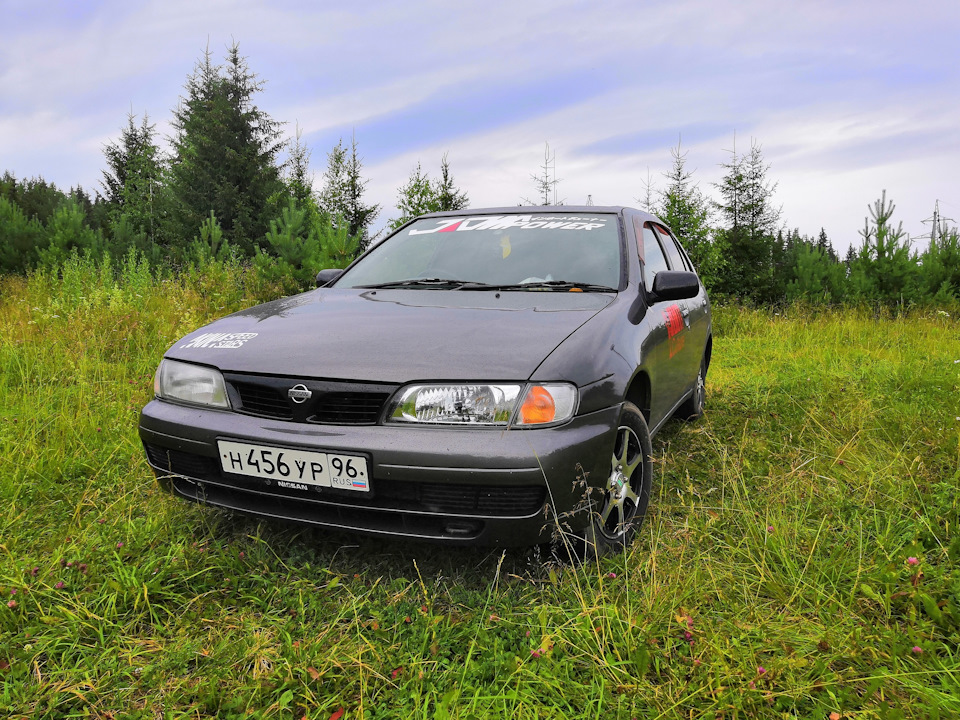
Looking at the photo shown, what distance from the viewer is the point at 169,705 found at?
1.54 m

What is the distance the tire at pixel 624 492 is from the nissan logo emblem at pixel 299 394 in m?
0.97

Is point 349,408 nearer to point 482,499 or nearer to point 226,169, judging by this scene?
point 482,499

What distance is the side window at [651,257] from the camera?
306cm

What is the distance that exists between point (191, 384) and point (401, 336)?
788 mm

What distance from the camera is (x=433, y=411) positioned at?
1856mm

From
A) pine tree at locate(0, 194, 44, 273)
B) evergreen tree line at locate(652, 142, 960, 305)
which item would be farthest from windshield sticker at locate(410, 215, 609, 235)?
pine tree at locate(0, 194, 44, 273)

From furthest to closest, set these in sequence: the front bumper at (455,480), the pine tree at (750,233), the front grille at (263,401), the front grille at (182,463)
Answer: the pine tree at (750,233) → the front grille at (182,463) → the front grille at (263,401) → the front bumper at (455,480)

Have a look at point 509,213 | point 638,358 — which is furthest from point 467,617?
point 509,213

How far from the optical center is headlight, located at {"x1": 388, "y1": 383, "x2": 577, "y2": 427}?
1.83m

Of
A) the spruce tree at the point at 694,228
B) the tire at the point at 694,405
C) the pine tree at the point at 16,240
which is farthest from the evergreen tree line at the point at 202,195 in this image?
the tire at the point at 694,405

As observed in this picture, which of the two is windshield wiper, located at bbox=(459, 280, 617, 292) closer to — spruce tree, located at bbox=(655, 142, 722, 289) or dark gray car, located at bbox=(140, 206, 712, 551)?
dark gray car, located at bbox=(140, 206, 712, 551)

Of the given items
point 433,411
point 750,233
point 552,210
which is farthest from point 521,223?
point 750,233

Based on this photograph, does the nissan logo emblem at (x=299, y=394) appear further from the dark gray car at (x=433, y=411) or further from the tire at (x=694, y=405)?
the tire at (x=694, y=405)

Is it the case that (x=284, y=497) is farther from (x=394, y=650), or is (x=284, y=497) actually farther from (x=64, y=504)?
(x=64, y=504)
